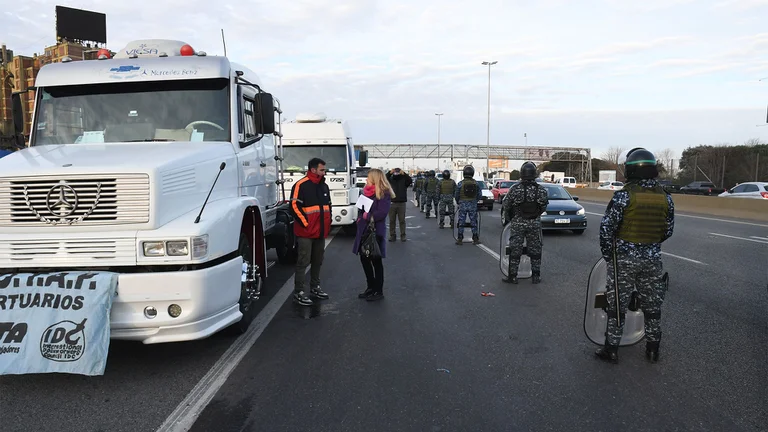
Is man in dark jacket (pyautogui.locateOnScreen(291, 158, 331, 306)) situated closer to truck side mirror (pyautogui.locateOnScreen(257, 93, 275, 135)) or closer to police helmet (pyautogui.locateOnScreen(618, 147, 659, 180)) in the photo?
truck side mirror (pyautogui.locateOnScreen(257, 93, 275, 135))

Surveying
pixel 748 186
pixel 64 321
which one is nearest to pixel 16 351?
pixel 64 321

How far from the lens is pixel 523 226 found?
806 centimetres

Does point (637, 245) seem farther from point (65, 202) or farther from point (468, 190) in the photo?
point (468, 190)

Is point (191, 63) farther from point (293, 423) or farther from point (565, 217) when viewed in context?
point (565, 217)

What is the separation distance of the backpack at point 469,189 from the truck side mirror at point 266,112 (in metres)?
7.00

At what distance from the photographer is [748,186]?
25.9 m

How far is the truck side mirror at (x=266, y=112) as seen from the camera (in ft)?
20.5

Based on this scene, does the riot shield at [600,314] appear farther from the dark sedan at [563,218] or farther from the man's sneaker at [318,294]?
the dark sedan at [563,218]

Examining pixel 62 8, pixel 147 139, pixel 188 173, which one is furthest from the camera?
pixel 62 8

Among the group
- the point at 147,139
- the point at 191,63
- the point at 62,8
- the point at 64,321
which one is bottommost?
the point at 64,321

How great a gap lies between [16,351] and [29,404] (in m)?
0.40

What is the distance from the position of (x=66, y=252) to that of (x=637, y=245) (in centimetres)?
469

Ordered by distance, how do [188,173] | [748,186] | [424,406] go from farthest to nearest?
[748,186] → [188,173] → [424,406]

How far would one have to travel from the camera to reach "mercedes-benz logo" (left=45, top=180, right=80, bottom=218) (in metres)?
4.11
